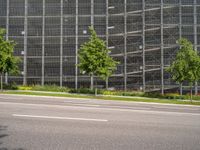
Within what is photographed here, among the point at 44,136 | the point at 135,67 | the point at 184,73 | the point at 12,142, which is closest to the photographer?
the point at 12,142

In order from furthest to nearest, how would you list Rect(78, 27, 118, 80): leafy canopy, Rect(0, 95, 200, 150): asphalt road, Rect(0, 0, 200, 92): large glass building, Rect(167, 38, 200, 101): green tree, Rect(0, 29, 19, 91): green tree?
Rect(0, 0, 200, 92): large glass building
Rect(0, 29, 19, 91): green tree
Rect(78, 27, 118, 80): leafy canopy
Rect(167, 38, 200, 101): green tree
Rect(0, 95, 200, 150): asphalt road

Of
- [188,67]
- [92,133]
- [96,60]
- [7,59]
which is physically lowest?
[92,133]

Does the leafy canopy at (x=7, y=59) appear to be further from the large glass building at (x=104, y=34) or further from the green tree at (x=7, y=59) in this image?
the large glass building at (x=104, y=34)

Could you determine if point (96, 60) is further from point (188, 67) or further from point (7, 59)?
point (7, 59)

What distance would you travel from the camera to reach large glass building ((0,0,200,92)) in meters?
37.0

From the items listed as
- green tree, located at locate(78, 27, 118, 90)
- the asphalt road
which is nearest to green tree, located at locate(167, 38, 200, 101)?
green tree, located at locate(78, 27, 118, 90)

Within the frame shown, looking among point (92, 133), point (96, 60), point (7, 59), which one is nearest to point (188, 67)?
point (96, 60)

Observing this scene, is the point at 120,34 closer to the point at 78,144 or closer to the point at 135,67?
the point at 135,67

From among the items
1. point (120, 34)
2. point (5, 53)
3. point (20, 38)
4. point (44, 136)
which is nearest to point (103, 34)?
point (120, 34)

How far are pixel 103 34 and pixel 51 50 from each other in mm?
7480

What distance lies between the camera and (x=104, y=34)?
37.8 m

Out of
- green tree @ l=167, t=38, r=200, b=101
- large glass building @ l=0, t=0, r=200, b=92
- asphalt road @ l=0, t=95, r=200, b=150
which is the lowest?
asphalt road @ l=0, t=95, r=200, b=150

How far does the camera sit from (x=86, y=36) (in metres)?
37.8

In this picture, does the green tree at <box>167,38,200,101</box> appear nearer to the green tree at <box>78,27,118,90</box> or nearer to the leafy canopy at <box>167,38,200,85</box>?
the leafy canopy at <box>167,38,200,85</box>
